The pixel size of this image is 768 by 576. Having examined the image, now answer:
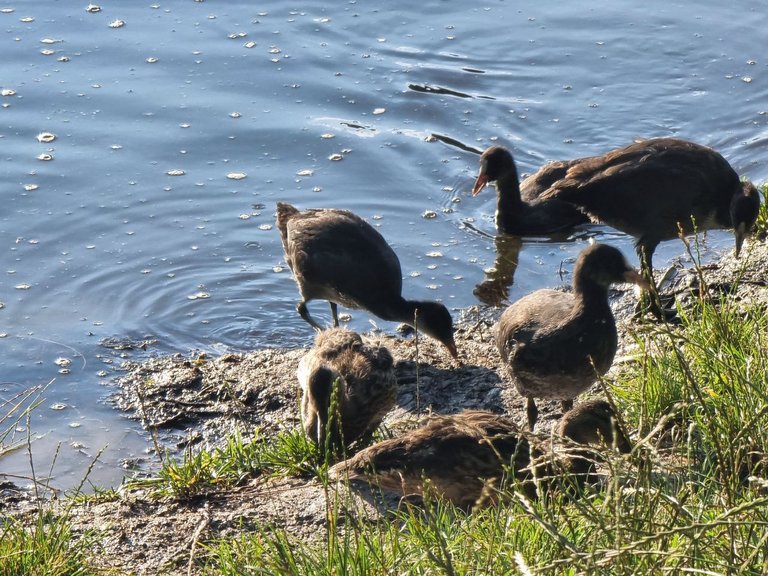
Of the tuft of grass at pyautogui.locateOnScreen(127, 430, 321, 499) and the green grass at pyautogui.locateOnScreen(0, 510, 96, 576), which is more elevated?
the green grass at pyautogui.locateOnScreen(0, 510, 96, 576)

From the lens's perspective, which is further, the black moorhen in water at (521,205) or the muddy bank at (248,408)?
the black moorhen in water at (521,205)

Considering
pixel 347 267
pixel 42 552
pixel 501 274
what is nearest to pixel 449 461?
pixel 42 552

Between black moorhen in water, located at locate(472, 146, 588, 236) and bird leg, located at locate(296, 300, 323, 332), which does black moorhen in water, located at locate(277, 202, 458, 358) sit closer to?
bird leg, located at locate(296, 300, 323, 332)

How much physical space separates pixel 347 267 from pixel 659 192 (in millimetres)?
2552

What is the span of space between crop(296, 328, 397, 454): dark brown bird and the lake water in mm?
1330

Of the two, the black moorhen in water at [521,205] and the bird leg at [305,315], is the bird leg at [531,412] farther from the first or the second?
the black moorhen in water at [521,205]

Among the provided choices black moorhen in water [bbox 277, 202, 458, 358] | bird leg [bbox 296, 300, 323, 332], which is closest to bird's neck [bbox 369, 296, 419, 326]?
black moorhen in water [bbox 277, 202, 458, 358]

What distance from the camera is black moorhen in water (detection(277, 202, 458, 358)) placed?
9.15 m

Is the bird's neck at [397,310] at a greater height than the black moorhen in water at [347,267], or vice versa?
the black moorhen in water at [347,267]

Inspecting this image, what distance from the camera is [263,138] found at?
12.0 meters

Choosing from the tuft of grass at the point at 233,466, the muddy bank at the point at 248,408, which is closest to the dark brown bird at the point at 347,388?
the tuft of grass at the point at 233,466

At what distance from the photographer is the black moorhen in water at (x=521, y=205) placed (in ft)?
35.5

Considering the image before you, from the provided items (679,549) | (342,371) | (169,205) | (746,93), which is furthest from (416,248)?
(679,549)

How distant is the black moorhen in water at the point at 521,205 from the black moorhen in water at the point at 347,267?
1844mm
